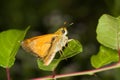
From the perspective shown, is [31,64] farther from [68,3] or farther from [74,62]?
[68,3]

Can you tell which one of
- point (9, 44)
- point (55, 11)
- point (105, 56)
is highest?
point (9, 44)

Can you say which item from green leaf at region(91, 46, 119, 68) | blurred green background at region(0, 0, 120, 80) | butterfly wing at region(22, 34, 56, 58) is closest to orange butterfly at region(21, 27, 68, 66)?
butterfly wing at region(22, 34, 56, 58)

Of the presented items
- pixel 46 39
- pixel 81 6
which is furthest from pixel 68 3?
pixel 46 39

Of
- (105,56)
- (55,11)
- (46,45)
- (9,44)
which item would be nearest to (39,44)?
(46,45)

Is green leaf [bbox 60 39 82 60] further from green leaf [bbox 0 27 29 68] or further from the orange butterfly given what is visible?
green leaf [bbox 0 27 29 68]

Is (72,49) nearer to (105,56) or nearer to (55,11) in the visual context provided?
(105,56)

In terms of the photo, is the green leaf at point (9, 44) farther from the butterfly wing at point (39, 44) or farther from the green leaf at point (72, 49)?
the green leaf at point (72, 49)
